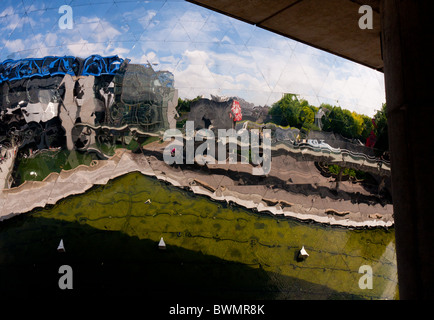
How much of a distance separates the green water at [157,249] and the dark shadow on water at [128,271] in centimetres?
1

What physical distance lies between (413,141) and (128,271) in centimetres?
416

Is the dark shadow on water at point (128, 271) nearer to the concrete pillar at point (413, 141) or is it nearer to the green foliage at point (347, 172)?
the green foliage at point (347, 172)

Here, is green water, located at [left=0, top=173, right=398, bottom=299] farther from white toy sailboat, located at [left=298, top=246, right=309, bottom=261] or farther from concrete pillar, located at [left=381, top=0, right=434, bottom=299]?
concrete pillar, located at [left=381, top=0, right=434, bottom=299]

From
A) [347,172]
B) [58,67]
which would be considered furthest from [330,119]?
[58,67]

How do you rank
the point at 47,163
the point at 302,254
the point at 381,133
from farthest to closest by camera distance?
the point at 381,133 < the point at 47,163 < the point at 302,254

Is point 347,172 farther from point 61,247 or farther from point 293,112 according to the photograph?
point 61,247

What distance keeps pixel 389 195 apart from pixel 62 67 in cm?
582

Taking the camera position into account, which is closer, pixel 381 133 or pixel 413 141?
pixel 413 141

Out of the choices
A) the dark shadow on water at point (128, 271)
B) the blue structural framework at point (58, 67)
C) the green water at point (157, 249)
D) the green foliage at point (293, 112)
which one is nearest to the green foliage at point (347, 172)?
the green foliage at point (293, 112)

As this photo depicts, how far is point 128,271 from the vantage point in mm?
5371

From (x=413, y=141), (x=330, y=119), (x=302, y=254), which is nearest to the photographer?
(x=413, y=141)

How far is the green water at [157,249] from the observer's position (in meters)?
5.36

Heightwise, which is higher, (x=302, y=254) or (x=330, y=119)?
(x=330, y=119)

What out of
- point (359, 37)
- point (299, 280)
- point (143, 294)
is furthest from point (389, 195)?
point (143, 294)
